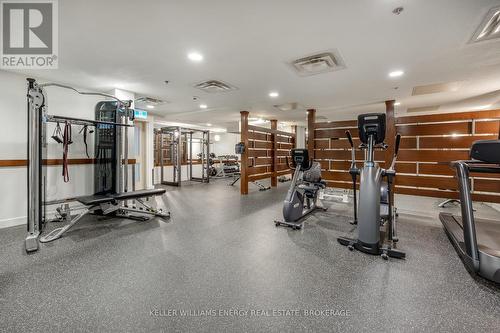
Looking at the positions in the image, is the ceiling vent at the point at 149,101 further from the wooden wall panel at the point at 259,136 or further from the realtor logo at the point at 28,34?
the wooden wall panel at the point at 259,136

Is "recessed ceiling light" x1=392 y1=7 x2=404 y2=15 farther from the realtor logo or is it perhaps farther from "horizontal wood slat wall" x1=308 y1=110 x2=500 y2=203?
the realtor logo

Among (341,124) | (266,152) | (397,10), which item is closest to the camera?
(397,10)

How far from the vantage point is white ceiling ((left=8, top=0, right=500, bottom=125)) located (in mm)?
2107

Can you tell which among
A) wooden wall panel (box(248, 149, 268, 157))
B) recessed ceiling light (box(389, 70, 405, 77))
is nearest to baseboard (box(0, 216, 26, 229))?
wooden wall panel (box(248, 149, 268, 157))

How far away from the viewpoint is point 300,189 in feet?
13.0

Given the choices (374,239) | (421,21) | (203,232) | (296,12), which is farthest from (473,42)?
(203,232)

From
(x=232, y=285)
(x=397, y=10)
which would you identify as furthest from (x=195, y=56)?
(x=232, y=285)

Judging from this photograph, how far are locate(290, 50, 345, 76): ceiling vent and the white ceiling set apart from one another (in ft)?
0.43

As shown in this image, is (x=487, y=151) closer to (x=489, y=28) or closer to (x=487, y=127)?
(x=489, y=28)

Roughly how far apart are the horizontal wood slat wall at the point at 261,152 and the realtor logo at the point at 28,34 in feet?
15.0

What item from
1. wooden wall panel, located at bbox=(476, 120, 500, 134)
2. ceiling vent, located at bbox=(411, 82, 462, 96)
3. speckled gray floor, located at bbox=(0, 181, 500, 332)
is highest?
ceiling vent, located at bbox=(411, 82, 462, 96)

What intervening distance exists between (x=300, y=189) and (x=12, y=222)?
16.6 ft

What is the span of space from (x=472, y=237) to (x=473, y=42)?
2.40 metres

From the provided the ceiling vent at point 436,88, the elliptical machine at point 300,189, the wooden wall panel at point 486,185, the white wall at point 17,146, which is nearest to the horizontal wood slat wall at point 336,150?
the ceiling vent at point 436,88
